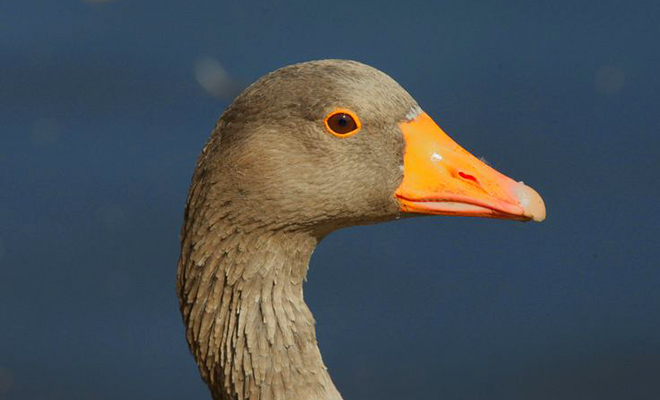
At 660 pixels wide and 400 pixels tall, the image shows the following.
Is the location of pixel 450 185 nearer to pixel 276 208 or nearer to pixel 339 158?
pixel 339 158

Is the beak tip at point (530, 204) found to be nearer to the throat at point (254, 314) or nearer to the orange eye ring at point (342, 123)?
the orange eye ring at point (342, 123)

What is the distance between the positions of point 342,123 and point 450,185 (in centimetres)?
26

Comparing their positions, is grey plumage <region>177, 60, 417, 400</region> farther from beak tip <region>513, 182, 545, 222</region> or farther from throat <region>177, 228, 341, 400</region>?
beak tip <region>513, 182, 545, 222</region>

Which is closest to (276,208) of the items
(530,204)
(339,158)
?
(339,158)

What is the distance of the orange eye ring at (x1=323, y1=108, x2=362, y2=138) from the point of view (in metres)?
2.28

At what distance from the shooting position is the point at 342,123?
230 cm

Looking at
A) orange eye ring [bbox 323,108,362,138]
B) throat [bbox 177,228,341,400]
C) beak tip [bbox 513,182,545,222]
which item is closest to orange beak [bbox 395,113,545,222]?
beak tip [bbox 513,182,545,222]

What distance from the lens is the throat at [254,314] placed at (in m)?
2.38

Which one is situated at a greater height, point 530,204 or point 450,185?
point 450,185

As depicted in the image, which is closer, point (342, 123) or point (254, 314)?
point (342, 123)

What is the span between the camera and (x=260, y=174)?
91.1 inches

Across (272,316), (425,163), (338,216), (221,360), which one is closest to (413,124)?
(425,163)

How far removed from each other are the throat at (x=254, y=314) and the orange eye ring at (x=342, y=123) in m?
0.25

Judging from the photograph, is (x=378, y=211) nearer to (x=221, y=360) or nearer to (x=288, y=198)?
(x=288, y=198)
